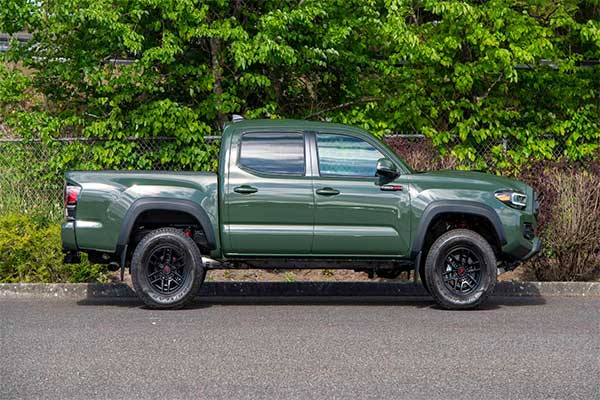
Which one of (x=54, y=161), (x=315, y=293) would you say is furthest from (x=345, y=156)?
(x=54, y=161)

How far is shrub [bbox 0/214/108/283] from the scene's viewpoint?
41.5 ft

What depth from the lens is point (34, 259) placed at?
12.8m

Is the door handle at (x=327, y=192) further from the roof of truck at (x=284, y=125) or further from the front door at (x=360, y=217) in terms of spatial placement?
the roof of truck at (x=284, y=125)

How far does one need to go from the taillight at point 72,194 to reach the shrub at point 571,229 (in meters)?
5.67

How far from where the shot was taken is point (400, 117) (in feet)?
54.2

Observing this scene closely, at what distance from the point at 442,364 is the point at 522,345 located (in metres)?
1.17

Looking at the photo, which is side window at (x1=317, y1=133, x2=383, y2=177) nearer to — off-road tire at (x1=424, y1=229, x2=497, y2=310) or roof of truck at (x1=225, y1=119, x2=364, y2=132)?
roof of truck at (x1=225, y1=119, x2=364, y2=132)

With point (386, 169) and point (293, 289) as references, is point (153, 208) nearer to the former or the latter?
point (293, 289)

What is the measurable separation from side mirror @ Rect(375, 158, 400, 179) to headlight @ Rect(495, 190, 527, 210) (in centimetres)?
109

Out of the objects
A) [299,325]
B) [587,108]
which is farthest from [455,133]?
[299,325]

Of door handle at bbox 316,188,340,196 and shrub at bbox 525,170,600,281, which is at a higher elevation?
door handle at bbox 316,188,340,196

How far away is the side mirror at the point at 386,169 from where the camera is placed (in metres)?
11.2

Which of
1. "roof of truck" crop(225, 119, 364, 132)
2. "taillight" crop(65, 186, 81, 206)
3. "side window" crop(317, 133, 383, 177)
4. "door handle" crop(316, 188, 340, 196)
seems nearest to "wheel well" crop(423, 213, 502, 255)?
"side window" crop(317, 133, 383, 177)

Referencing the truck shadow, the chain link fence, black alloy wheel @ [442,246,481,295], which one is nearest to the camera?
black alloy wheel @ [442,246,481,295]
